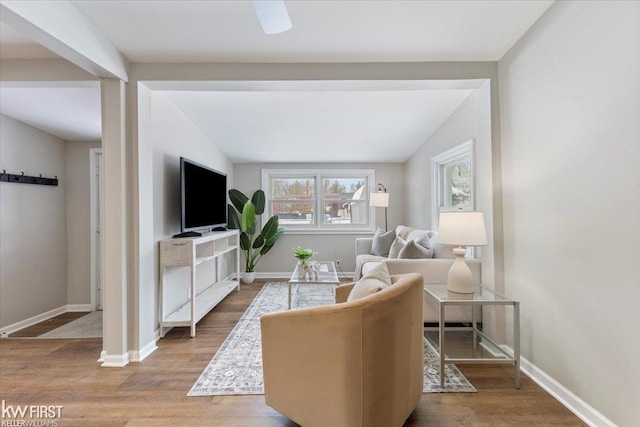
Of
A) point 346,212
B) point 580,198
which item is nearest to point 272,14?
point 580,198

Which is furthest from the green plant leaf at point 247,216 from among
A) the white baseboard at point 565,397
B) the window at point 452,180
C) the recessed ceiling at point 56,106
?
the white baseboard at point 565,397

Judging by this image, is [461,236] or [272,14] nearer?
[272,14]

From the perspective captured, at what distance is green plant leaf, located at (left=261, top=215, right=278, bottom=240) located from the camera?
4.84 m

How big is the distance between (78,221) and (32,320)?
1.19 metres

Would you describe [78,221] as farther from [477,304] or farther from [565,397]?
[565,397]

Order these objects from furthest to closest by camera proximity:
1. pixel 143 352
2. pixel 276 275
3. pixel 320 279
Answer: pixel 276 275, pixel 320 279, pixel 143 352

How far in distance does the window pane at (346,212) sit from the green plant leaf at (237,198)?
60.9 inches

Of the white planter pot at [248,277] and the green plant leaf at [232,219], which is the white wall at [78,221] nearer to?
the green plant leaf at [232,219]

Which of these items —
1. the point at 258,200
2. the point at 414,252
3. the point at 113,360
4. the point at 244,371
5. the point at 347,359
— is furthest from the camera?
the point at 258,200

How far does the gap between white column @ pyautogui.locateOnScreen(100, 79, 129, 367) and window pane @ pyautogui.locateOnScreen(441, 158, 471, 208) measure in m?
3.39

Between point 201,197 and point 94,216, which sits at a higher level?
point 201,197

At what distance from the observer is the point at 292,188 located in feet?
17.9

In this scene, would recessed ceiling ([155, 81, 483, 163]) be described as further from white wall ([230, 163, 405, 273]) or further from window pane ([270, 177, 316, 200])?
window pane ([270, 177, 316, 200])

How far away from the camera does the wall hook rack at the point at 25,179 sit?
2.91 meters
